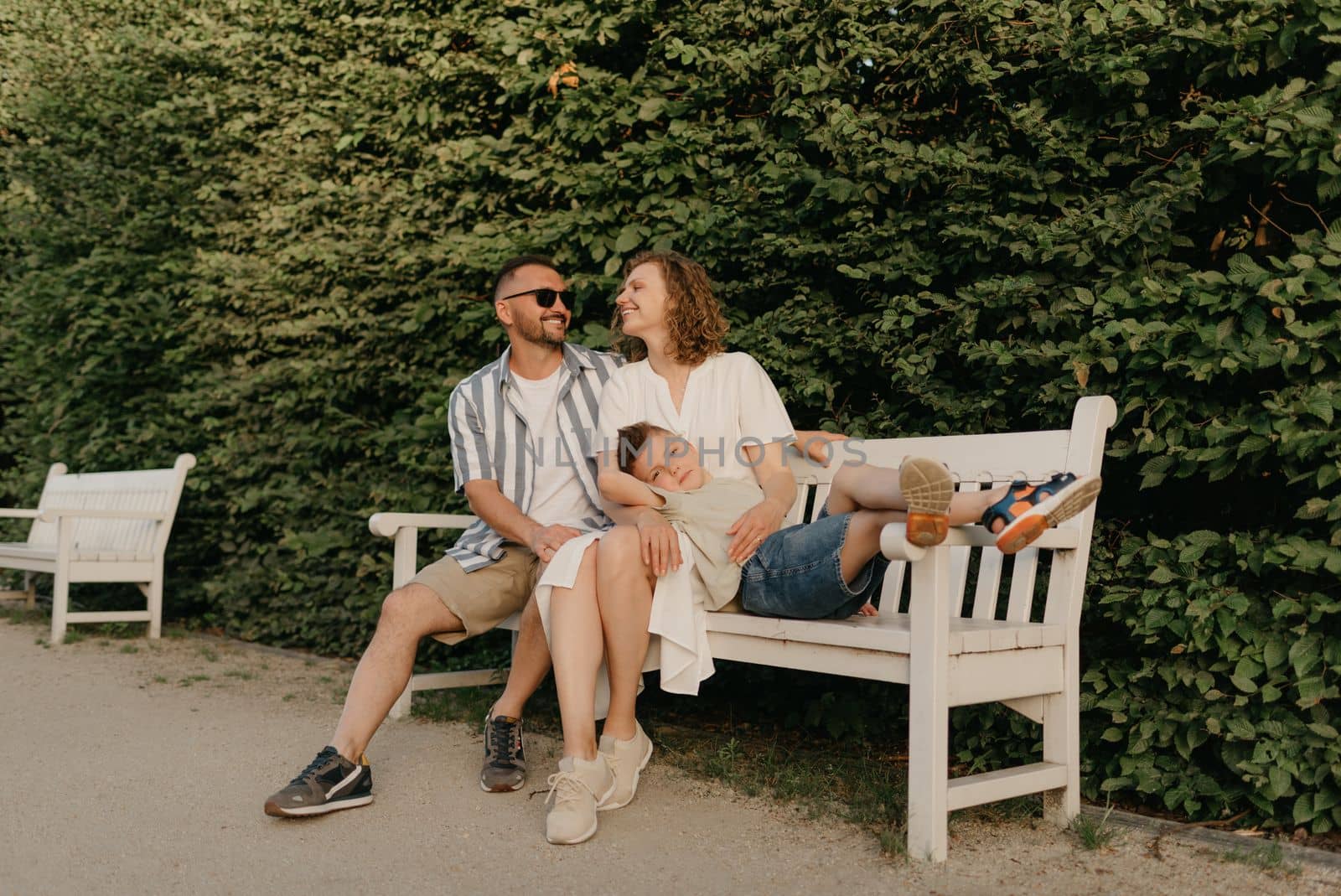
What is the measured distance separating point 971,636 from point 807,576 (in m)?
0.44

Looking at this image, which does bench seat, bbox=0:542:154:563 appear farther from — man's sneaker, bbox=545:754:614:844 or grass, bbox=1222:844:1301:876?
grass, bbox=1222:844:1301:876

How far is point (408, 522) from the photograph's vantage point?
4.29 metres

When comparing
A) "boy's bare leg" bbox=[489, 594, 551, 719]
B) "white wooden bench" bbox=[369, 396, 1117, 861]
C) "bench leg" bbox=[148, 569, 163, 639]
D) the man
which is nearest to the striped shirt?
the man

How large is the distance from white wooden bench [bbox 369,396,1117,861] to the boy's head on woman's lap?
0.44 m

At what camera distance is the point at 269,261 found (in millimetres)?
6172

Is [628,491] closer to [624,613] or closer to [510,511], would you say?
[624,613]

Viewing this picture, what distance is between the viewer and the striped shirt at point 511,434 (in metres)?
3.94

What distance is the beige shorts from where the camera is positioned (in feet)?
12.0

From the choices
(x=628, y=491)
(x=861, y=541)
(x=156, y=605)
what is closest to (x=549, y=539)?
(x=628, y=491)

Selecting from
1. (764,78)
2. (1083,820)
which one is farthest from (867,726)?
(764,78)

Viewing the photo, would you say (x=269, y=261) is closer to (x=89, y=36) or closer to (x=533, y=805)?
(x=89, y=36)

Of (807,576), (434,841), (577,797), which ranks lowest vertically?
(434,841)

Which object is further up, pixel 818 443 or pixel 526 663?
pixel 818 443

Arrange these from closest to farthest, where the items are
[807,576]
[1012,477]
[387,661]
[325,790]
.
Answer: [807,576]
[325,790]
[1012,477]
[387,661]
